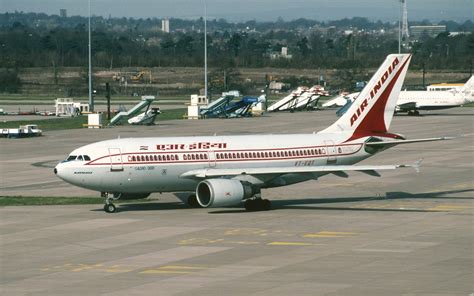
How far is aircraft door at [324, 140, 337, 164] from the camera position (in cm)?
6334

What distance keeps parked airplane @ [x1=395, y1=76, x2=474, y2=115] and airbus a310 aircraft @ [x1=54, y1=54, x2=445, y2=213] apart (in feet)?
318

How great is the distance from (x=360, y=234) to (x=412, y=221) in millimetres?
5265

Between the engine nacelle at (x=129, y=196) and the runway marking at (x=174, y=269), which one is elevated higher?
the engine nacelle at (x=129, y=196)

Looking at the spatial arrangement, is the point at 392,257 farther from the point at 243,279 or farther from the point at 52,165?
the point at 52,165

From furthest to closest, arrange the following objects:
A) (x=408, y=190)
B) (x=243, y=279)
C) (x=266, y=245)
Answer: (x=408, y=190)
(x=266, y=245)
(x=243, y=279)

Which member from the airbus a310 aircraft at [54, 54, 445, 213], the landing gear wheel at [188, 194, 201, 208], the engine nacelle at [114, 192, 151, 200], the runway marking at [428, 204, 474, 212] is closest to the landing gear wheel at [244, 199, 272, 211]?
→ the airbus a310 aircraft at [54, 54, 445, 213]

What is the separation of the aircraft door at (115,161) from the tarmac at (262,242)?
8.19 ft

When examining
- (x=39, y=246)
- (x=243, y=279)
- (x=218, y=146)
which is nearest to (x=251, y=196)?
(x=218, y=146)

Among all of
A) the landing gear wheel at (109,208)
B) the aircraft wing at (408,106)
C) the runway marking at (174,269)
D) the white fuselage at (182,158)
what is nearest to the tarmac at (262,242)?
the runway marking at (174,269)

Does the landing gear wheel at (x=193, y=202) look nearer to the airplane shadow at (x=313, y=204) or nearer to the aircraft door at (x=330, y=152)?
the airplane shadow at (x=313, y=204)

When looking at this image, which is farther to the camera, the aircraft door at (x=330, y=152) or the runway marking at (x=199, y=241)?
the aircraft door at (x=330, y=152)

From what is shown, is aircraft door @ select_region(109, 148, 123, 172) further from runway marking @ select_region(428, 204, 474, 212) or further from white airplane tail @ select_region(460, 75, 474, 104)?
white airplane tail @ select_region(460, 75, 474, 104)

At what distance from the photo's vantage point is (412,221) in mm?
55062

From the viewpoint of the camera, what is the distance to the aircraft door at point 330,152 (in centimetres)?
6334
